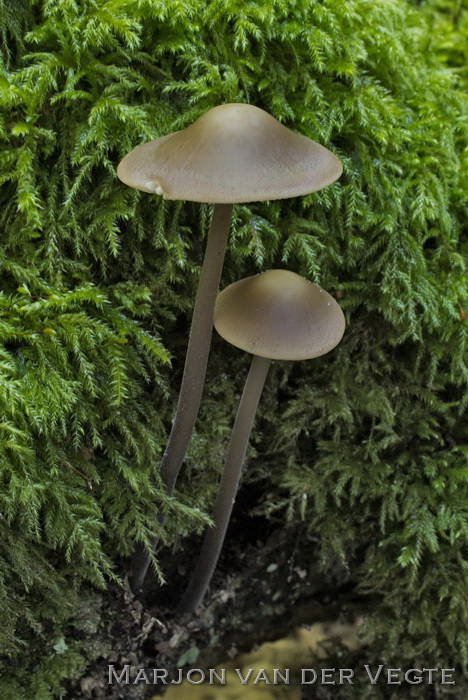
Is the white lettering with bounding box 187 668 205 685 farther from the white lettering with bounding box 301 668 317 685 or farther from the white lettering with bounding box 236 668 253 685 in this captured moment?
the white lettering with bounding box 301 668 317 685

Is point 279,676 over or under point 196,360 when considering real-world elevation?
under

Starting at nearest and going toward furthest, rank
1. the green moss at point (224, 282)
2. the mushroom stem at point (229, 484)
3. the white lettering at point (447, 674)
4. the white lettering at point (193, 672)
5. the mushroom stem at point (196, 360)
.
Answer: the mushroom stem at point (196, 360), the green moss at point (224, 282), the mushroom stem at point (229, 484), the white lettering at point (193, 672), the white lettering at point (447, 674)

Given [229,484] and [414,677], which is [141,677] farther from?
[414,677]

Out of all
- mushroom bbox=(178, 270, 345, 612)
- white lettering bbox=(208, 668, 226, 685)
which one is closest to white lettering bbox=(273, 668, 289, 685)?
white lettering bbox=(208, 668, 226, 685)

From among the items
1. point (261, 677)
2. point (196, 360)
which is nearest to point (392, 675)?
point (261, 677)

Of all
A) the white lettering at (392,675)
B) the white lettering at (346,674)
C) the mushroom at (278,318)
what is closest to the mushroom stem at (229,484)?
the mushroom at (278,318)

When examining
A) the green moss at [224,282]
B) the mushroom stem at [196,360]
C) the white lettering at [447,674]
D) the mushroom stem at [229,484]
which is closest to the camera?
the mushroom stem at [196,360]

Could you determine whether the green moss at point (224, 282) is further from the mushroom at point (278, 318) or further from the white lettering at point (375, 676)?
the mushroom at point (278, 318)

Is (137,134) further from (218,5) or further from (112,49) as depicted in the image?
(218,5)
